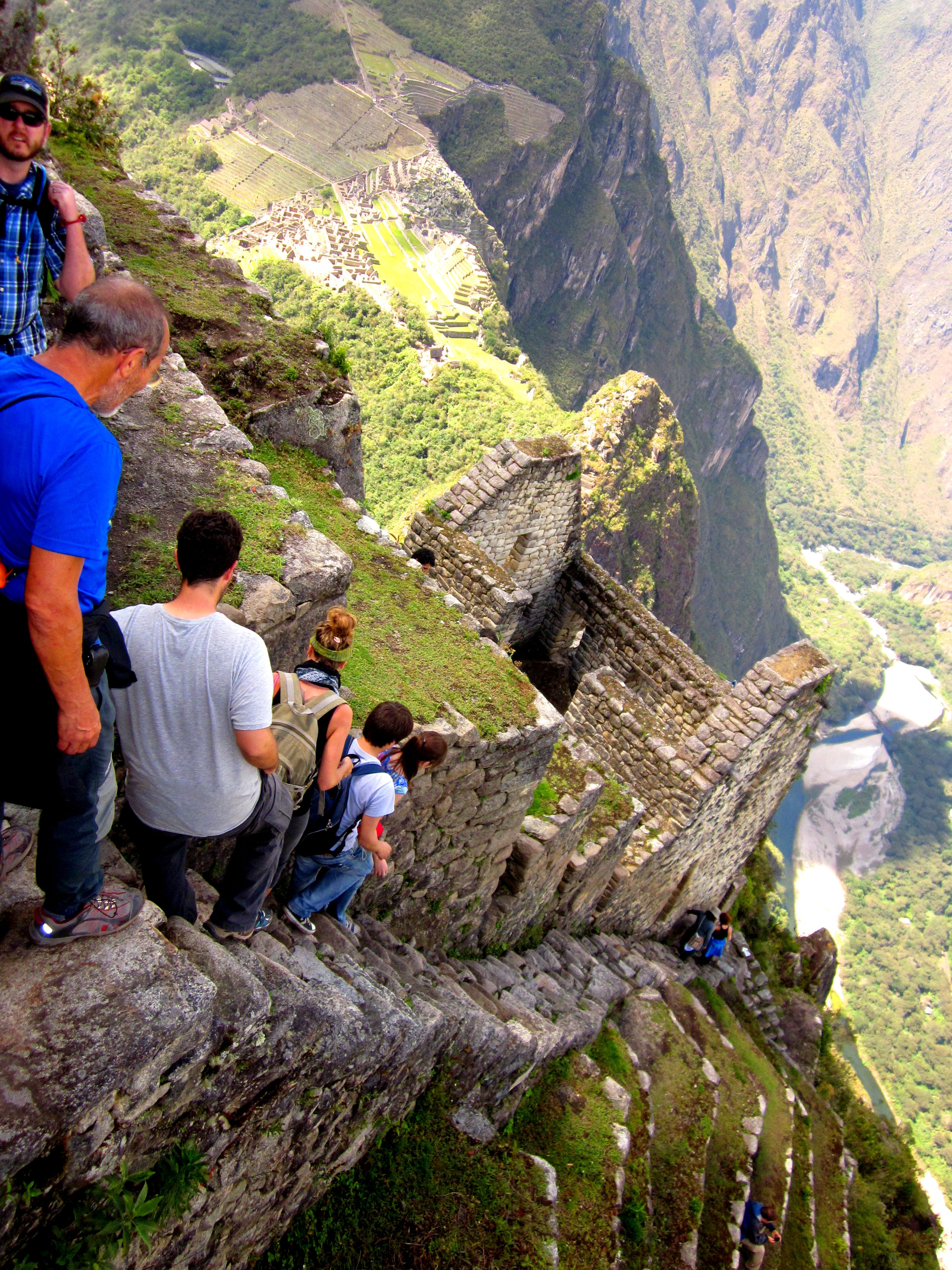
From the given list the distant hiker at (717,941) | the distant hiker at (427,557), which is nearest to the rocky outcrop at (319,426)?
the distant hiker at (427,557)

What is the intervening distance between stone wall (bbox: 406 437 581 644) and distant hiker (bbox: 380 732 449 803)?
4.85 m

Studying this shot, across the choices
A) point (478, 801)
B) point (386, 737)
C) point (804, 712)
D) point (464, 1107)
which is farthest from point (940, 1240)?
point (386, 737)

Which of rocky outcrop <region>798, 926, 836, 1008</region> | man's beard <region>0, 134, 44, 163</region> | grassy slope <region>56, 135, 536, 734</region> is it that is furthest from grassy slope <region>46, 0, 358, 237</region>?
man's beard <region>0, 134, 44, 163</region>

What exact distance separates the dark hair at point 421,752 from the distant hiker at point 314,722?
0.38 m

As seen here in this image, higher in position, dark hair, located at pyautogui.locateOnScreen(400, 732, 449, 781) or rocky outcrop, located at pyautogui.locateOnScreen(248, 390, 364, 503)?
rocky outcrop, located at pyautogui.locateOnScreen(248, 390, 364, 503)

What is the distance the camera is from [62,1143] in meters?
2.14

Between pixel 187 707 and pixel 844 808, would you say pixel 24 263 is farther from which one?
pixel 844 808

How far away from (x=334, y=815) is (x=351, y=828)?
0.14m


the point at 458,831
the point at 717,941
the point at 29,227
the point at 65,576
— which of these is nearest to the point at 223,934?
the point at 65,576

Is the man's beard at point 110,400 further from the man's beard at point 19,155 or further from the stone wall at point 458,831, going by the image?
the stone wall at point 458,831

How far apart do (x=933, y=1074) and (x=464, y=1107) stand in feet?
250

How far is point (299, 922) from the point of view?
13.3 feet

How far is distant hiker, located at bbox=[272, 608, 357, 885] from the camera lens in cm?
342

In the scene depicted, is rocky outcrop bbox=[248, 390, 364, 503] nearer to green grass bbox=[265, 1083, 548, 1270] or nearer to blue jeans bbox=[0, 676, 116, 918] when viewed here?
blue jeans bbox=[0, 676, 116, 918]
